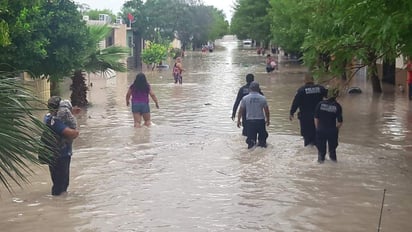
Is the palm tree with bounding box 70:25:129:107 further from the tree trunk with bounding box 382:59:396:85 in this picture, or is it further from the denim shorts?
the tree trunk with bounding box 382:59:396:85

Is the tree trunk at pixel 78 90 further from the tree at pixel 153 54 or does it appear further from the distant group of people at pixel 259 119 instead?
the tree at pixel 153 54

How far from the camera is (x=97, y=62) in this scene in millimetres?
20578

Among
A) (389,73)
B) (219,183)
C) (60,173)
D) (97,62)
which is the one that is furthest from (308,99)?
(389,73)

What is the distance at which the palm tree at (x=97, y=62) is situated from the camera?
2028 centimetres

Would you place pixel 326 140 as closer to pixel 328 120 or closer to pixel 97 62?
pixel 328 120

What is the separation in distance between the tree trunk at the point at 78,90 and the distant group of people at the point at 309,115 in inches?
386

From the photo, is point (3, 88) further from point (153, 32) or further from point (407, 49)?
point (153, 32)

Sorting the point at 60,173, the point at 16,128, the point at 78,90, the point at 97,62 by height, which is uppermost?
the point at 97,62

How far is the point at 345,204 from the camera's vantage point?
26.2ft

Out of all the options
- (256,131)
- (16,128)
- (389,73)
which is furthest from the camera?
(389,73)

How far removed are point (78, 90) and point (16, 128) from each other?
17.4 meters

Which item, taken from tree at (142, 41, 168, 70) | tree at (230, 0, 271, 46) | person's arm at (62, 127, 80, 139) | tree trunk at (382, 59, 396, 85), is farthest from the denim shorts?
tree at (230, 0, 271, 46)

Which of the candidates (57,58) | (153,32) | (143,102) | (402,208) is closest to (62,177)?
(402,208)

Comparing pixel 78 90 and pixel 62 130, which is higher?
pixel 62 130
